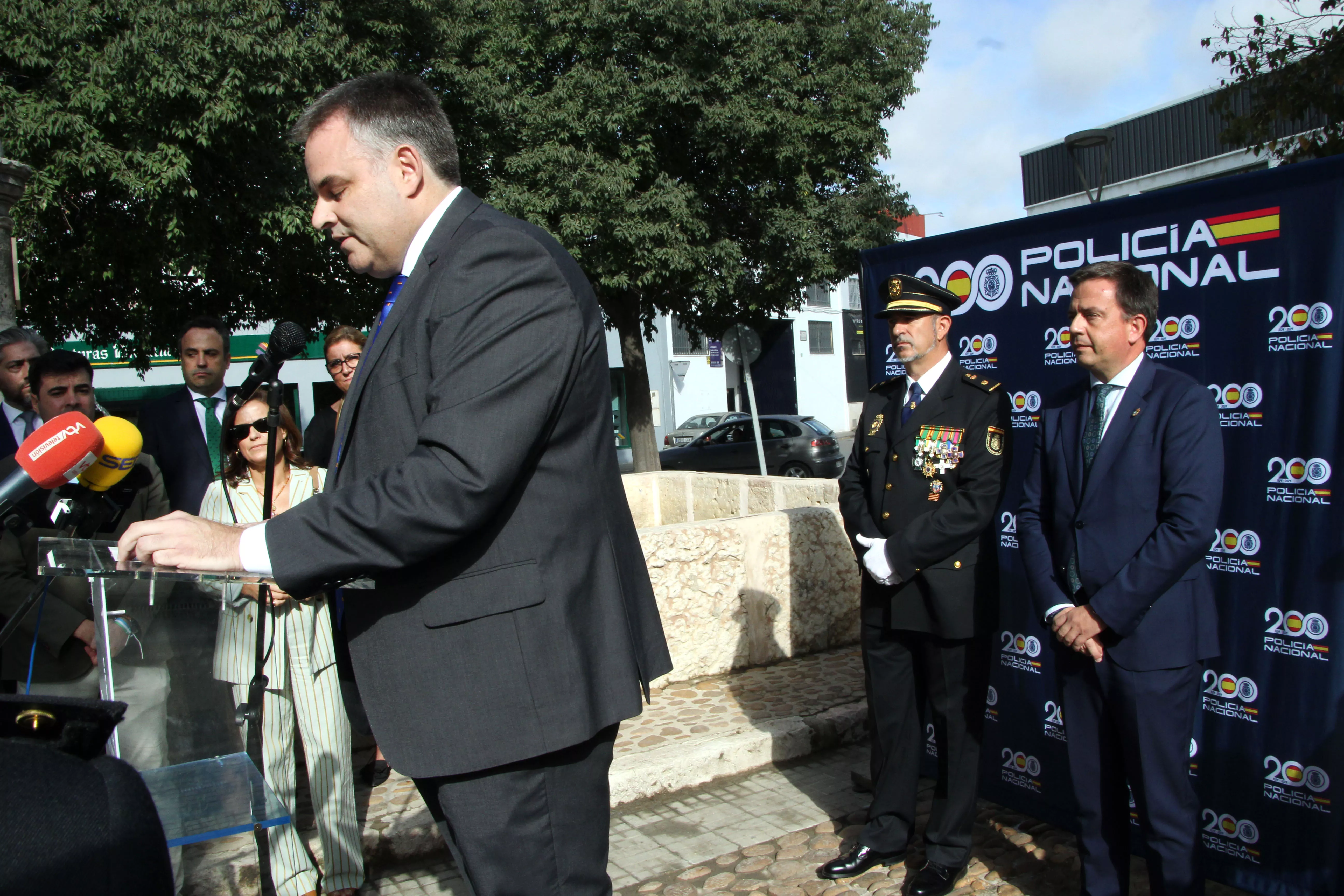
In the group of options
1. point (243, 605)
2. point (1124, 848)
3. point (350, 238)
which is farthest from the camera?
point (243, 605)

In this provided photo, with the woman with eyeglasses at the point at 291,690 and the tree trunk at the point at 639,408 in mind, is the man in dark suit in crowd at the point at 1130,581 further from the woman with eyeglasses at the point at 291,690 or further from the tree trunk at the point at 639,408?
the tree trunk at the point at 639,408

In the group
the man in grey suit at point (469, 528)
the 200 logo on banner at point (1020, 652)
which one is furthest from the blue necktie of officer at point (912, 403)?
the man in grey suit at point (469, 528)

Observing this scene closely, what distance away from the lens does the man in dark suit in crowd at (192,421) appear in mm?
3988

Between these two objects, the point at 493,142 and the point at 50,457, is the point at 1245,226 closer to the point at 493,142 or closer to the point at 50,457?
the point at 50,457

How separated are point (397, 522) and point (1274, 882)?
3.17m

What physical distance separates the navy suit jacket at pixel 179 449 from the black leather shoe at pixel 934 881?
311cm

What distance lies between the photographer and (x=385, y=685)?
1.76 m

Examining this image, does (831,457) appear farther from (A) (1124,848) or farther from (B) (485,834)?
(B) (485,834)

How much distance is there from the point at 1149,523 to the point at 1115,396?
0.42 m

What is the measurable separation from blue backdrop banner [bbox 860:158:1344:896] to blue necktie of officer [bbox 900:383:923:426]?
565mm

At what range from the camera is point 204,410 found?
411 centimetres

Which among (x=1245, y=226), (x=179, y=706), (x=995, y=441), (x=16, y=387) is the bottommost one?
(x=179, y=706)

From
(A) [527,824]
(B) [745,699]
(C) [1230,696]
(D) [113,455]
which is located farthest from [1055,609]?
(B) [745,699]

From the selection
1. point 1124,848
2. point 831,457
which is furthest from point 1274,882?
point 831,457
